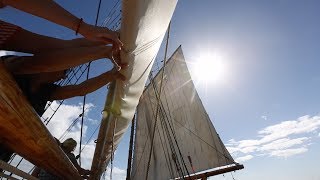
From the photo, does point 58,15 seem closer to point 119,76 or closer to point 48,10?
point 48,10

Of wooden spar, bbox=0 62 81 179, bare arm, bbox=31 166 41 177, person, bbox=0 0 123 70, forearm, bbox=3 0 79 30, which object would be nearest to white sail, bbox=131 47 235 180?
bare arm, bbox=31 166 41 177

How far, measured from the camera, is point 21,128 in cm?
109

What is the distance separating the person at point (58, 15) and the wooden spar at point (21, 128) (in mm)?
269

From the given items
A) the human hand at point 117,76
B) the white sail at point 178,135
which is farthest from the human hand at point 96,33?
the white sail at point 178,135

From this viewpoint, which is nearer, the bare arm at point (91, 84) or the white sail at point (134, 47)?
the white sail at point (134, 47)

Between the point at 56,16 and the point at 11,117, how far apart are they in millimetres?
386

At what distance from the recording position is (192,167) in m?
22.0

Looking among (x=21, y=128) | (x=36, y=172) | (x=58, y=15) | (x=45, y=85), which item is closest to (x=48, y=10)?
(x=58, y=15)

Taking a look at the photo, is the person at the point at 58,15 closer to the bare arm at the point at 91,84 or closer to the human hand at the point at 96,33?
the human hand at the point at 96,33

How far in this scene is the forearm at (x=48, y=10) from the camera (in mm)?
981

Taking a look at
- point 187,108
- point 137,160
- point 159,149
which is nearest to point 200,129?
point 187,108

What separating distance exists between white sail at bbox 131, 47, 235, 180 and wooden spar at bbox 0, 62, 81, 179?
63.2ft

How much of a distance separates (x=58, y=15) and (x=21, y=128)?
0.44m

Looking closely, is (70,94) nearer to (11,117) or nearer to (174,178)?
(11,117)
